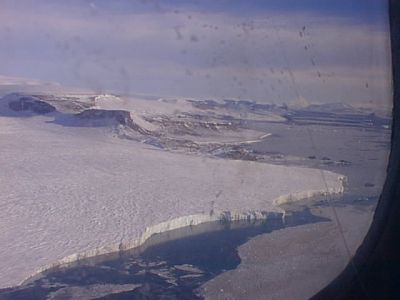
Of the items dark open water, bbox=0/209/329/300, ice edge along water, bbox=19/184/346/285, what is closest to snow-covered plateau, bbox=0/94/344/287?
ice edge along water, bbox=19/184/346/285

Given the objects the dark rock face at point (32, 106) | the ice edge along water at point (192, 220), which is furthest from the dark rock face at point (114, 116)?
the ice edge along water at point (192, 220)

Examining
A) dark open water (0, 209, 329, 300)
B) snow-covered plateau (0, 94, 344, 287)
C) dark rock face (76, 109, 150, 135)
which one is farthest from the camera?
dark rock face (76, 109, 150, 135)

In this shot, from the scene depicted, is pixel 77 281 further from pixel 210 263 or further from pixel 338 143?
pixel 338 143

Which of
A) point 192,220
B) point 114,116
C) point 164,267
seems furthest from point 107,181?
point 164,267

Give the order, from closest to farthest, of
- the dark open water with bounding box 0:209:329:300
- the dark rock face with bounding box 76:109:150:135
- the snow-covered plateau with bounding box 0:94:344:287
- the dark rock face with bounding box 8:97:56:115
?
the dark open water with bounding box 0:209:329:300, the snow-covered plateau with bounding box 0:94:344:287, the dark rock face with bounding box 76:109:150:135, the dark rock face with bounding box 8:97:56:115

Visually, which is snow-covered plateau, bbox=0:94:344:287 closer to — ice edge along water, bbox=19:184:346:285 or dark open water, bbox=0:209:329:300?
ice edge along water, bbox=19:184:346:285

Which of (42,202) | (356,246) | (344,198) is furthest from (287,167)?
(356,246)

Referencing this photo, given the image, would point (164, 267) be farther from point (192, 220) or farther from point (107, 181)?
point (107, 181)
